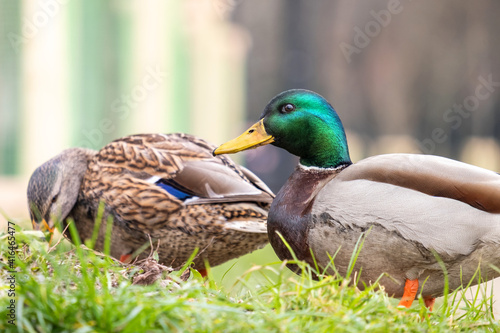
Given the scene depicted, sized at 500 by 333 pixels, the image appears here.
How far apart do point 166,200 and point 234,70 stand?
13.9 feet

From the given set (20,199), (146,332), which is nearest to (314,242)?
(146,332)

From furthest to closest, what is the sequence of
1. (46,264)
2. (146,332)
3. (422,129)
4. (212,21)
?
(422,129)
(212,21)
(46,264)
(146,332)

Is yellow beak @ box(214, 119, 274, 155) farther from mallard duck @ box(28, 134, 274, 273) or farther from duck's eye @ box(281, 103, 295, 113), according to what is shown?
mallard duck @ box(28, 134, 274, 273)

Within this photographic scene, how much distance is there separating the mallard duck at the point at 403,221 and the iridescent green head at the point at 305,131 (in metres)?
0.17

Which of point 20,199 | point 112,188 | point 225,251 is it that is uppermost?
point 112,188

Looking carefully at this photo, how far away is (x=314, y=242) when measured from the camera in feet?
10.3

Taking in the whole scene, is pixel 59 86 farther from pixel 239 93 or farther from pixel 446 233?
pixel 446 233

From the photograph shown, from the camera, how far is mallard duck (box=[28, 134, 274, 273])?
12.6 ft

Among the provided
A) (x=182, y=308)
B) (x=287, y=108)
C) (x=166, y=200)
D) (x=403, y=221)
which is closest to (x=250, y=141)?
(x=287, y=108)

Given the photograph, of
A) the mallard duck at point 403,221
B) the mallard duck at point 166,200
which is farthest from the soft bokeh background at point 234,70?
the mallard duck at point 403,221

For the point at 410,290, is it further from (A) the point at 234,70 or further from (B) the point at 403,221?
(A) the point at 234,70

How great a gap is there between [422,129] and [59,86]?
389cm

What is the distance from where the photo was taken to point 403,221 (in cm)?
302

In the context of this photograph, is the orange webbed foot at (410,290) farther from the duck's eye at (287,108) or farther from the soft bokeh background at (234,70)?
the soft bokeh background at (234,70)
